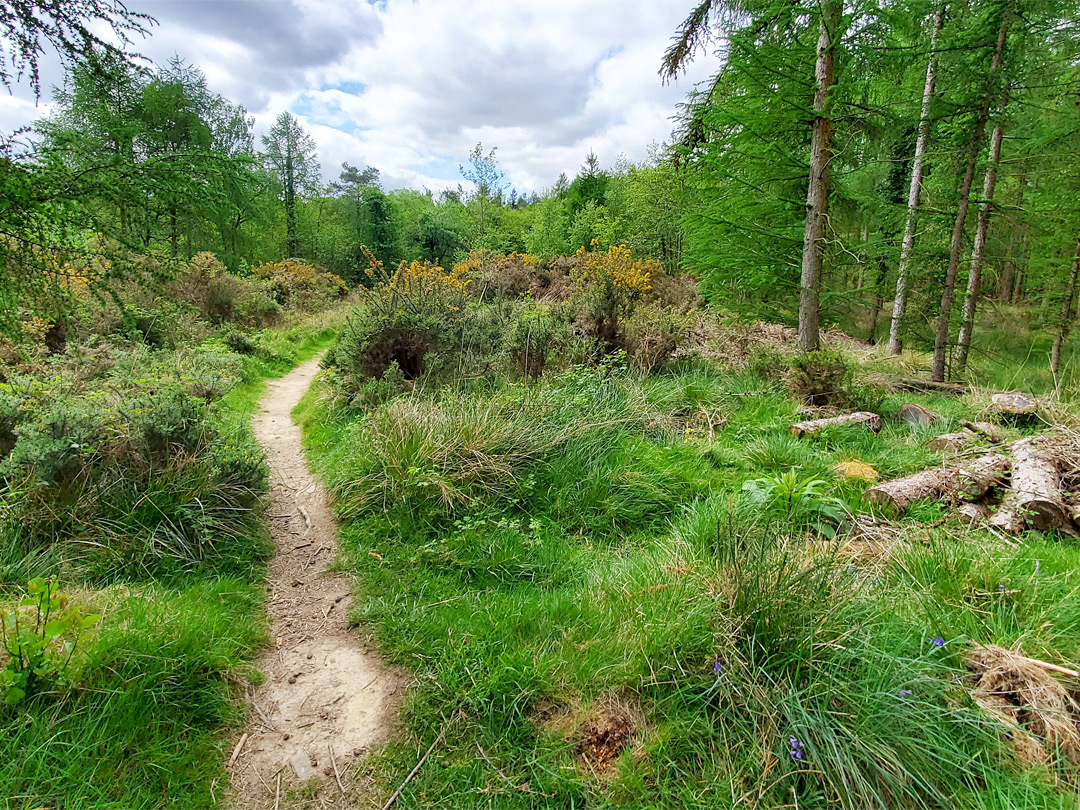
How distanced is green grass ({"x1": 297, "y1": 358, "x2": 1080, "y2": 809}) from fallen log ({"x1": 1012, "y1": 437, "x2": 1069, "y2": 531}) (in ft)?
0.68

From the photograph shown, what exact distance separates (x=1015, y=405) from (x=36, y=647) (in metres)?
8.75

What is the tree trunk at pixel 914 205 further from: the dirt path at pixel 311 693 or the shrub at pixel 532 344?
the dirt path at pixel 311 693

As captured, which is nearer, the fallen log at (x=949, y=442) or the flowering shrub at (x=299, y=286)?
the fallen log at (x=949, y=442)

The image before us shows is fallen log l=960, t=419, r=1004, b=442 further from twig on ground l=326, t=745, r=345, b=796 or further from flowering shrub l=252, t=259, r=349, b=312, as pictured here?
flowering shrub l=252, t=259, r=349, b=312

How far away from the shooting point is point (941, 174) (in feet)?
32.3

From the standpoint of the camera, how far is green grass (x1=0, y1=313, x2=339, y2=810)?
6.29 ft

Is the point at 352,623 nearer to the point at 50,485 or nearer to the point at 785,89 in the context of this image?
the point at 50,485

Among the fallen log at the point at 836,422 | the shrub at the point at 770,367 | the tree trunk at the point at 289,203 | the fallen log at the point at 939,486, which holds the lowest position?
the fallen log at the point at 939,486

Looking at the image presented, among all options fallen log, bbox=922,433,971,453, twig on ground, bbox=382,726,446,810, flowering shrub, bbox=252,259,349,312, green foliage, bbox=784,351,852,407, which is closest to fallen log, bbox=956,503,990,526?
→ fallen log, bbox=922,433,971,453

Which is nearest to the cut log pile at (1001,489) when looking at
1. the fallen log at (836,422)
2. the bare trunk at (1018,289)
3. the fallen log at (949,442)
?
the fallen log at (949,442)

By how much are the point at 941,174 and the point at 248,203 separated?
25556mm

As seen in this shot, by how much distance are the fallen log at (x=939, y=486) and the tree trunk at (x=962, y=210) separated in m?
5.38

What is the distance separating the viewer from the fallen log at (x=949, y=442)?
4.89 metres

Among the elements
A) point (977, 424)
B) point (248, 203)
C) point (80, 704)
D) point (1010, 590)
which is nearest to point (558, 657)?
point (80, 704)
